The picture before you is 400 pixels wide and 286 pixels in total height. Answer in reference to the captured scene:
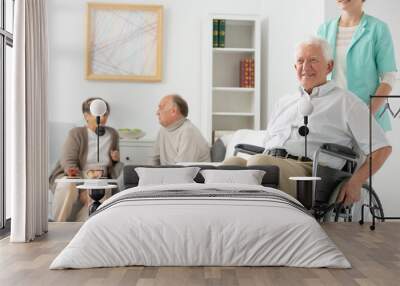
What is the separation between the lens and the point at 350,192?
17.7 feet

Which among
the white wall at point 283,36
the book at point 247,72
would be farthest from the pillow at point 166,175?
the book at point 247,72

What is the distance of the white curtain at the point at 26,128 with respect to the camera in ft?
14.7

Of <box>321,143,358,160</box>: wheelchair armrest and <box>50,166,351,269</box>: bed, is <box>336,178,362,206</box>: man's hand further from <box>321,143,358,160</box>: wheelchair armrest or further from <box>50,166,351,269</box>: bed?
<box>50,166,351,269</box>: bed

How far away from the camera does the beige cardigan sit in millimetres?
6621

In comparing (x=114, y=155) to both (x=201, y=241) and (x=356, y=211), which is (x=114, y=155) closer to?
(x=356, y=211)

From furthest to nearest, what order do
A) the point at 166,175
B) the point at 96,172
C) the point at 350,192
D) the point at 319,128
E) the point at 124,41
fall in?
the point at 124,41
the point at 96,172
the point at 319,128
the point at 350,192
the point at 166,175

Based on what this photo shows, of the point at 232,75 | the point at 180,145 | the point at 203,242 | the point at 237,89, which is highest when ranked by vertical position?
the point at 232,75

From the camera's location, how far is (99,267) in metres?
3.46

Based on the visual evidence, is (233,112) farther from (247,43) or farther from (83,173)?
(83,173)

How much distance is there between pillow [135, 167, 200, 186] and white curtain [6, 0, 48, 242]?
2.61 ft

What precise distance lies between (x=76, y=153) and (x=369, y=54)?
310 cm

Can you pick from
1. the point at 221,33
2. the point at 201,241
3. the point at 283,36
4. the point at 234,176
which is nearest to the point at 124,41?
the point at 221,33

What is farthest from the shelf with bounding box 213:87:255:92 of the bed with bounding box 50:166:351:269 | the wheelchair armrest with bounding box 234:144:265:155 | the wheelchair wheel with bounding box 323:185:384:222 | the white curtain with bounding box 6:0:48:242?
the bed with bounding box 50:166:351:269

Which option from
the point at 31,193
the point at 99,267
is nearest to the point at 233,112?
the point at 31,193
